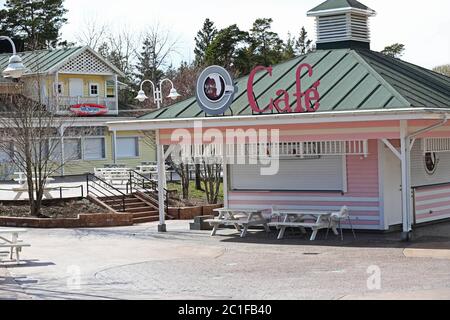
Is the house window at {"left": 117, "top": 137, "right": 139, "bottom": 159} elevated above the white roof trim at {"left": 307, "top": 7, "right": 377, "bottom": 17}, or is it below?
below

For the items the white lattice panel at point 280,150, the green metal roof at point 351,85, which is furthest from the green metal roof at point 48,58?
the green metal roof at point 351,85

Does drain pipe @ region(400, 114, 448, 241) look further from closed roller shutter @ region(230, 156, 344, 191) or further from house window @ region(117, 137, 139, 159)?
house window @ region(117, 137, 139, 159)

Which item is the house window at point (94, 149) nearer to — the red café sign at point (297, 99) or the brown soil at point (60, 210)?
the brown soil at point (60, 210)

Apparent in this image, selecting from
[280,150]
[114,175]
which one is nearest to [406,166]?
[280,150]

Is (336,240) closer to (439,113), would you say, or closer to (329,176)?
(329,176)

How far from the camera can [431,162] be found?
68.9 feet

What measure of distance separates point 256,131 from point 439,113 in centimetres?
436

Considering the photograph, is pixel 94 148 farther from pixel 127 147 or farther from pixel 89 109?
pixel 127 147

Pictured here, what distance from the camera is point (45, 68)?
43156 mm

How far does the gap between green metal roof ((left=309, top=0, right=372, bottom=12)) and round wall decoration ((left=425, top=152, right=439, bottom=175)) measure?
4.46 metres

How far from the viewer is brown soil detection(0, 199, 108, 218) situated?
24.1m

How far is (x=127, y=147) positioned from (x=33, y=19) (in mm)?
19923

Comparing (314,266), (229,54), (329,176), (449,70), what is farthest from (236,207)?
(449,70)

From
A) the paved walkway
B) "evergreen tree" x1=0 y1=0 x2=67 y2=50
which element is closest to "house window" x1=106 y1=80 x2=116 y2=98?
"evergreen tree" x1=0 y1=0 x2=67 y2=50
